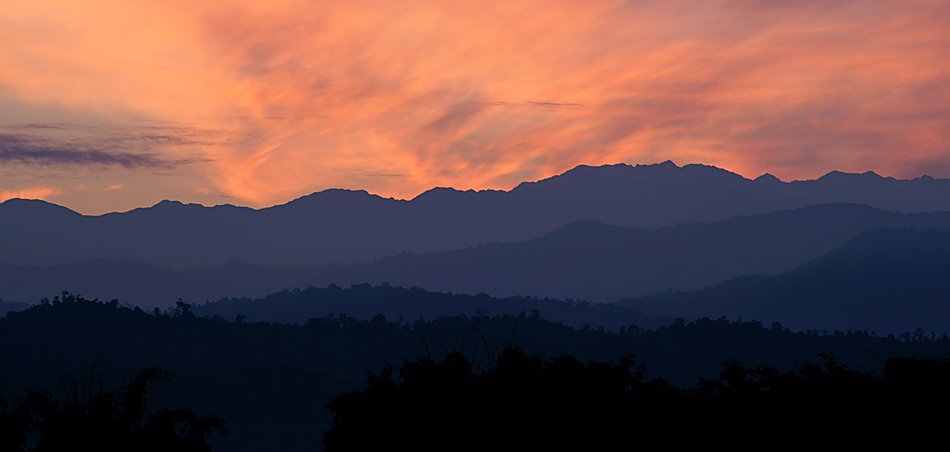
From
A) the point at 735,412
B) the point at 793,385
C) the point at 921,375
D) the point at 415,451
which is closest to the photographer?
the point at 921,375

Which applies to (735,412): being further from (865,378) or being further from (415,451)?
(415,451)

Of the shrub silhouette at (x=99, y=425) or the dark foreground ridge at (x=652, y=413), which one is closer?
the dark foreground ridge at (x=652, y=413)

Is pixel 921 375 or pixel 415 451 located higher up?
pixel 921 375

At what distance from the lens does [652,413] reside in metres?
39.2

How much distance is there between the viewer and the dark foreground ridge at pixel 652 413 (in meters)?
32.8

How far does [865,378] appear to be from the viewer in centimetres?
3431

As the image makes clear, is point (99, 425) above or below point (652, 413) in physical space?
above

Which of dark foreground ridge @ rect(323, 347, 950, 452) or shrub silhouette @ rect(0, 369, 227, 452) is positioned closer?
dark foreground ridge @ rect(323, 347, 950, 452)

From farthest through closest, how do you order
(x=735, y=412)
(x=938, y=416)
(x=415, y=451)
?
1. (x=735, y=412)
2. (x=415, y=451)
3. (x=938, y=416)

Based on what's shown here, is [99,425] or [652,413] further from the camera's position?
[99,425]

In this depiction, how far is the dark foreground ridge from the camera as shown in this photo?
3278cm

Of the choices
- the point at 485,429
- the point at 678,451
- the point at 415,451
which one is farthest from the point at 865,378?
the point at 415,451

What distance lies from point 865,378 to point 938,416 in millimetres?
3186

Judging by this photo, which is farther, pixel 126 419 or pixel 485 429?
pixel 126 419
